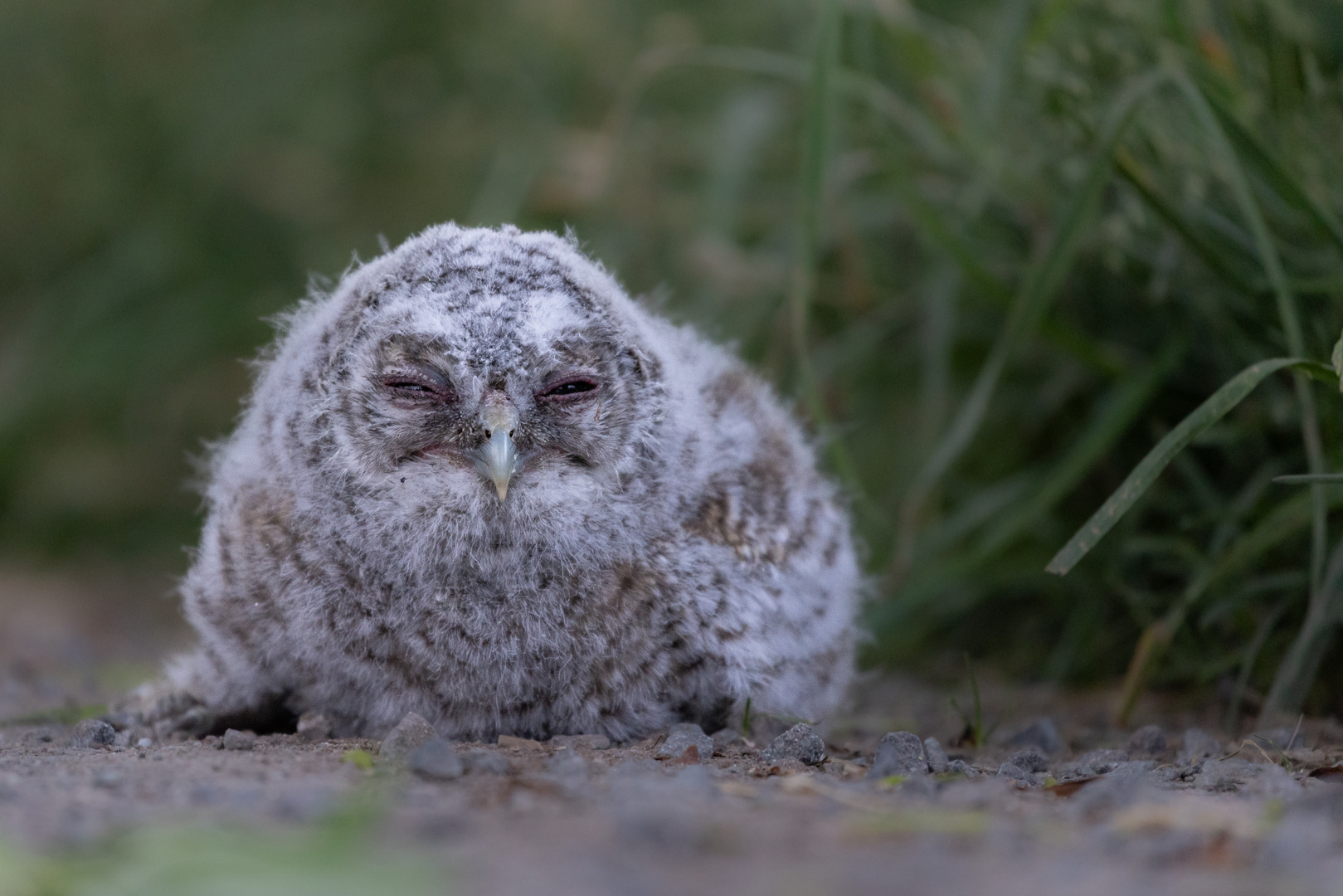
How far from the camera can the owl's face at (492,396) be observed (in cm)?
278

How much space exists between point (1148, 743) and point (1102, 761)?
0.31 m

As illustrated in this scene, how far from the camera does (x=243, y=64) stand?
7.05 m

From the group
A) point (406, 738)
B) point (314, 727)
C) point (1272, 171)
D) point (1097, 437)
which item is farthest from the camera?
point (1097, 437)

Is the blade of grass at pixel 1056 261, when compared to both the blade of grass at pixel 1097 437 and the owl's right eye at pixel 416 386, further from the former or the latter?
the owl's right eye at pixel 416 386

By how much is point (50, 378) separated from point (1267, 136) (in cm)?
567

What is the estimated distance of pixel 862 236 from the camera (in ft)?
17.0

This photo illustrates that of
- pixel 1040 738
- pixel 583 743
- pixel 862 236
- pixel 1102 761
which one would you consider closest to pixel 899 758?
pixel 1102 761

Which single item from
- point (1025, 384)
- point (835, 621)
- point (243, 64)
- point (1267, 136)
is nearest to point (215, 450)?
point (835, 621)

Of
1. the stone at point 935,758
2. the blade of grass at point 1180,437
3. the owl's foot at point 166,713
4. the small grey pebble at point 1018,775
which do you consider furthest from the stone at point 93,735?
the blade of grass at point 1180,437

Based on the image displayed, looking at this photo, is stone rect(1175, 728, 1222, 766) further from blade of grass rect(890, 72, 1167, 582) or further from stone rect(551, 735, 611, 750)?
stone rect(551, 735, 611, 750)

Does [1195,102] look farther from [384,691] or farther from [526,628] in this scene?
Answer: [384,691]

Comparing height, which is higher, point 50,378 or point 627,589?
point 50,378

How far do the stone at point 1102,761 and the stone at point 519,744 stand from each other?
117cm

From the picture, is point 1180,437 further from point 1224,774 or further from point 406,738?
point 406,738
